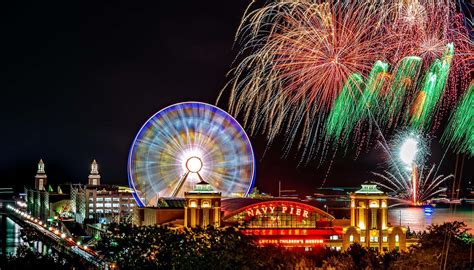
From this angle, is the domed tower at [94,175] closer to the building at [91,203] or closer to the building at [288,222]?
the building at [91,203]

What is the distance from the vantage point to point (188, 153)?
63.9 metres

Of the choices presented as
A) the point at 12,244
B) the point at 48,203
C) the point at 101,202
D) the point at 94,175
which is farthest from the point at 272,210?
the point at 94,175

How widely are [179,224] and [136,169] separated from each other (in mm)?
6054

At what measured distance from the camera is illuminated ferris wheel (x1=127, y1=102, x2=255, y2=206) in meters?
63.1

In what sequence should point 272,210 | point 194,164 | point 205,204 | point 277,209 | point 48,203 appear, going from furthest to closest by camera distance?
point 48,203, point 194,164, point 277,209, point 272,210, point 205,204

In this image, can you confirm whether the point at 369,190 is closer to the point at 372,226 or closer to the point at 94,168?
the point at 372,226

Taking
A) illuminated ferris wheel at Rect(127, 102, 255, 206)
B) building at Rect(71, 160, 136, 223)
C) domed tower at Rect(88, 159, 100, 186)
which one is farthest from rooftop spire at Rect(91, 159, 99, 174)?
illuminated ferris wheel at Rect(127, 102, 255, 206)

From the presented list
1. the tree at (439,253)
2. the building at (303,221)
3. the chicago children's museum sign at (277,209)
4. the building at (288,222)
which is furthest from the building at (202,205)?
the tree at (439,253)

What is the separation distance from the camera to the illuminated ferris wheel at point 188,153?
6309 centimetres

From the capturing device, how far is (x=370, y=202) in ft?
204

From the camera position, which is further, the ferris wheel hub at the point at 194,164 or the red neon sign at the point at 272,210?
the ferris wheel hub at the point at 194,164

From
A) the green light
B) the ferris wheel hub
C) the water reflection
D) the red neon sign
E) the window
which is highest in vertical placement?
the ferris wheel hub

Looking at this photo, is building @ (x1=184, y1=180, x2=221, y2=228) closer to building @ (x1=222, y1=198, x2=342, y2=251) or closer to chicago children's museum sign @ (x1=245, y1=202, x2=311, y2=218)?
building @ (x1=222, y1=198, x2=342, y2=251)

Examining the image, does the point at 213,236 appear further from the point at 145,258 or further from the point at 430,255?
the point at 430,255
